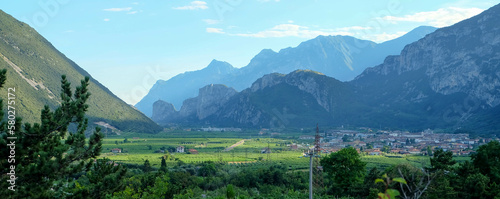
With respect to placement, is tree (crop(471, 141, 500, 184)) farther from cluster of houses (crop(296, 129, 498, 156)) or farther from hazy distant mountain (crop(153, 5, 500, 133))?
hazy distant mountain (crop(153, 5, 500, 133))

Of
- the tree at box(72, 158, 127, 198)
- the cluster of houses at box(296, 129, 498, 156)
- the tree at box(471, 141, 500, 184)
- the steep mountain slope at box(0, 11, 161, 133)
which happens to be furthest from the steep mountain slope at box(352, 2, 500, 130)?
the tree at box(72, 158, 127, 198)

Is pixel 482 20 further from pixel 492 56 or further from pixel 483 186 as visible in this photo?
pixel 483 186

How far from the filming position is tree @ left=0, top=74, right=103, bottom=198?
13.9 metres

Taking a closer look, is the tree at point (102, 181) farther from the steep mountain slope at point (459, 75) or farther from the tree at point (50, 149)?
the steep mountain slope at point (459, 75)

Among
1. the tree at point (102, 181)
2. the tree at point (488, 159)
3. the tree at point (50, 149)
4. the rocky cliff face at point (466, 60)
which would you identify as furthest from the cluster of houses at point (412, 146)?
the tree at point (50, 149)

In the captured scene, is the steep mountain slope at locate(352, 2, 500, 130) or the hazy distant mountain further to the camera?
the steep mountain slope at locate(352, 2, 500, 130)

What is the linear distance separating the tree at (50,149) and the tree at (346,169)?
88.0ft

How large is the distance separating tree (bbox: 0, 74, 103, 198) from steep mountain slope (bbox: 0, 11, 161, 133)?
8133 centimetres

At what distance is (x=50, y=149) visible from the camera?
1469cm

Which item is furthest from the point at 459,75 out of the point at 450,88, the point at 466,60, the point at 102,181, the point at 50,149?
the point at 50,149

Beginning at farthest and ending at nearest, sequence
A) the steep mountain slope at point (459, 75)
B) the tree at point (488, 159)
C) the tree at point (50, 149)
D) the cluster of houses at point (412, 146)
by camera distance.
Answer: the steep mountain slope at point (459, 75)
the cluster of houses at point (412, 146)
the tree at point (488, 159)
the tree at point (50, 149)

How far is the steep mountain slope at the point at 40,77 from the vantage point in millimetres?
103750

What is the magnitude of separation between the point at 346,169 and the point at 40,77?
116 metres

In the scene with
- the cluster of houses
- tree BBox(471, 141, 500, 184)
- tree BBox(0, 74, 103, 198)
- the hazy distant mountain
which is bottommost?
the cluster of houses
